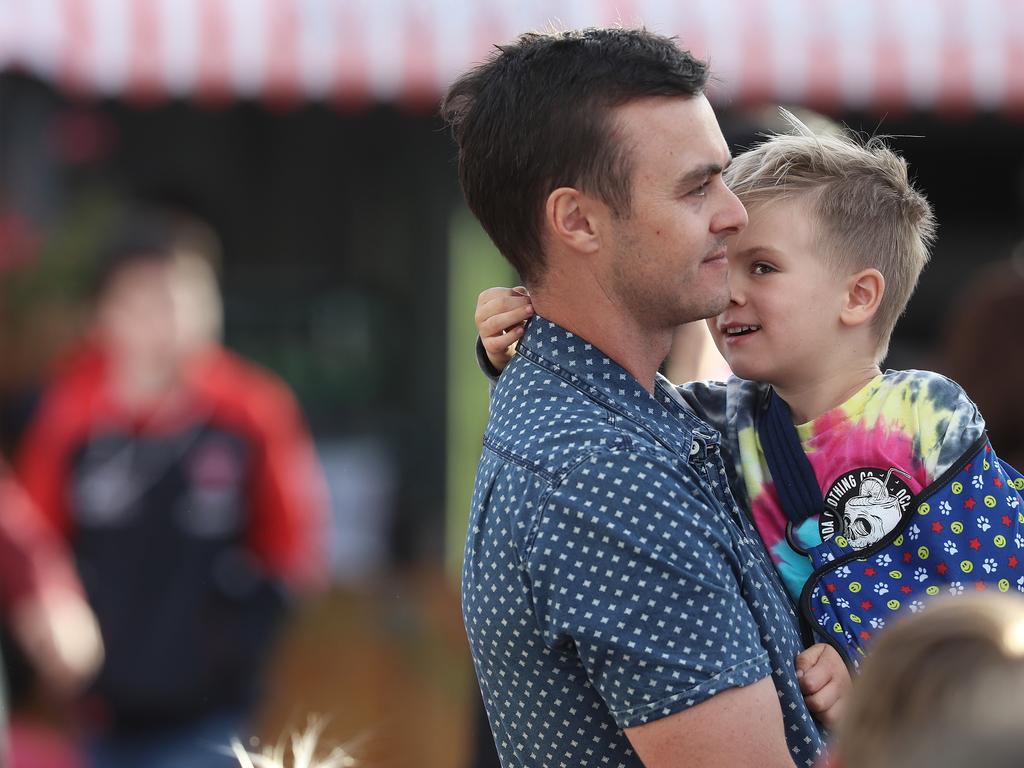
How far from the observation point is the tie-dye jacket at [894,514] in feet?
6.21

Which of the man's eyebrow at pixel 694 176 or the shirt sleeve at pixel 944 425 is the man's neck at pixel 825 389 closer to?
the shirt sleeve at pixel 944 425

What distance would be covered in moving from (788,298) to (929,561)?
417 millimetres

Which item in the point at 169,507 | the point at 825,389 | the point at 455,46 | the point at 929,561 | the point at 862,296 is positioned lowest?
the point at 169,507

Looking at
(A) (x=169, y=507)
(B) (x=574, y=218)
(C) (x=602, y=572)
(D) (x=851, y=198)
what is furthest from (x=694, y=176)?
Answer: (A) (x=169, y=507)

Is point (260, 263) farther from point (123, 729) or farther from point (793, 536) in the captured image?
point (793, 536)

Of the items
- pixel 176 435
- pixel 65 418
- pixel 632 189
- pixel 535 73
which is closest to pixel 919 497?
pixel 632 189

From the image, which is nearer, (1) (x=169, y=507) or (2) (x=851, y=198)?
(2) (x=851, y=198)

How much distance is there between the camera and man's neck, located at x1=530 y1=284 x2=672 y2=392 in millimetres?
1990

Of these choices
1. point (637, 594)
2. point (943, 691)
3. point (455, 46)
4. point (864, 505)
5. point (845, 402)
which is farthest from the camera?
→ point (455, 46)

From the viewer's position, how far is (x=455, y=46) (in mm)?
6555

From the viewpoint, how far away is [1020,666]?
1.16 meters

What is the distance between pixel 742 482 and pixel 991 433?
155cm

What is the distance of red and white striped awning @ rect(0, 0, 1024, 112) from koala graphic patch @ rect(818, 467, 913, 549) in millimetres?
4696

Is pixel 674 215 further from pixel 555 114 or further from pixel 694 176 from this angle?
pixel 555 114
